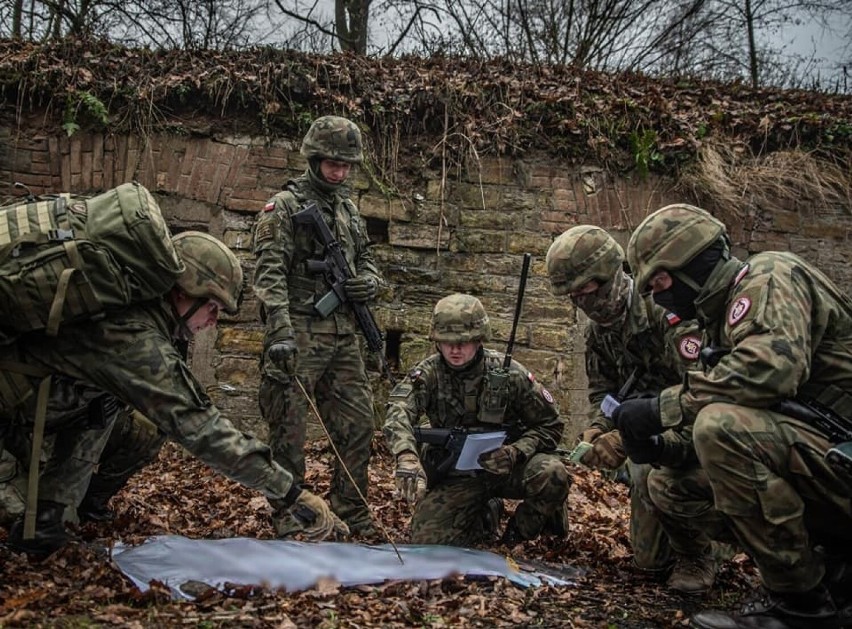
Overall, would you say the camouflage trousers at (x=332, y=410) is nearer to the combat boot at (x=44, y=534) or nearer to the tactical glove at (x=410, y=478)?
the tactical glove at (x=410, y=478)

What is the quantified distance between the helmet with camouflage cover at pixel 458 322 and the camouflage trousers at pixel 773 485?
5.87 ft

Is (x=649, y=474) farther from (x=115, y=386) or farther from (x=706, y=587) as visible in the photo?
(x=115, y=386)

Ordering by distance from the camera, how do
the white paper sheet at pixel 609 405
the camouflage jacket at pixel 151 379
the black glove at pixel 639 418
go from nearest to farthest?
the camouflage jacket at pixel 151 379 < the black glove at pixel 639 418 < the white paper sheet at pixel 609 405

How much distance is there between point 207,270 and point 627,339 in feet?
7.44

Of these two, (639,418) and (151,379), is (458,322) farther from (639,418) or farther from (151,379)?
(151,379)

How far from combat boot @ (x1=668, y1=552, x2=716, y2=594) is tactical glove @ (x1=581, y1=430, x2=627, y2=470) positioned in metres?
0.56

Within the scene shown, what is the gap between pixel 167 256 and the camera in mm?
3541

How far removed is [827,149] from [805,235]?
906mm

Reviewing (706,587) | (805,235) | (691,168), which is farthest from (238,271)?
(805,235)

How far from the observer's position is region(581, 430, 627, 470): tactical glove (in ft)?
14.4

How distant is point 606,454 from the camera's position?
4.39 metres

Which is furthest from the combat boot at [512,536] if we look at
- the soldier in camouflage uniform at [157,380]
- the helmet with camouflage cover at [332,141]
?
the helmet with camouflage cover at [332,141]

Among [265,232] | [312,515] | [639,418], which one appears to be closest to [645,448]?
[639,418]

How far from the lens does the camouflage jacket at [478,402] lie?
509 centimetres
